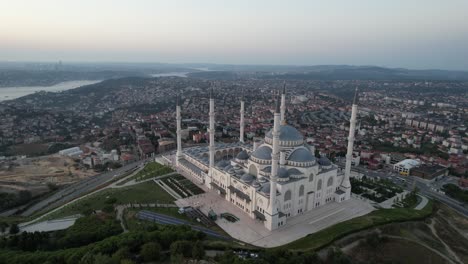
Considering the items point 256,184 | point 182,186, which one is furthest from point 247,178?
point 182,186

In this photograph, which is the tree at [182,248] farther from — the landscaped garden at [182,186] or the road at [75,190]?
the road at [75,190]

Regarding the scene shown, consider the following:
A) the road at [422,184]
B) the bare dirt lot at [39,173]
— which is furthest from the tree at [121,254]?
the road at [422,184]

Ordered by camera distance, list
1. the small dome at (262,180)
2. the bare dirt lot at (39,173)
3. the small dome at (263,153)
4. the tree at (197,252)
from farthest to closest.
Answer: the bare dirt lot at (39,173), the small dome at (263,153), the small dome at (262,180), the tree at (197,252)

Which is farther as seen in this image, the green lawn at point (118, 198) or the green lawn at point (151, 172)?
the green lawn at point (151, 172)

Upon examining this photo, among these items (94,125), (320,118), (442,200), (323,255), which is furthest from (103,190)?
(320,118)

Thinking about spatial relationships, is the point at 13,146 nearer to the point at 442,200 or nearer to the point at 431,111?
the point at 442,200

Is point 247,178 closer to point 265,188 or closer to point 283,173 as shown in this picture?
point 265,188
